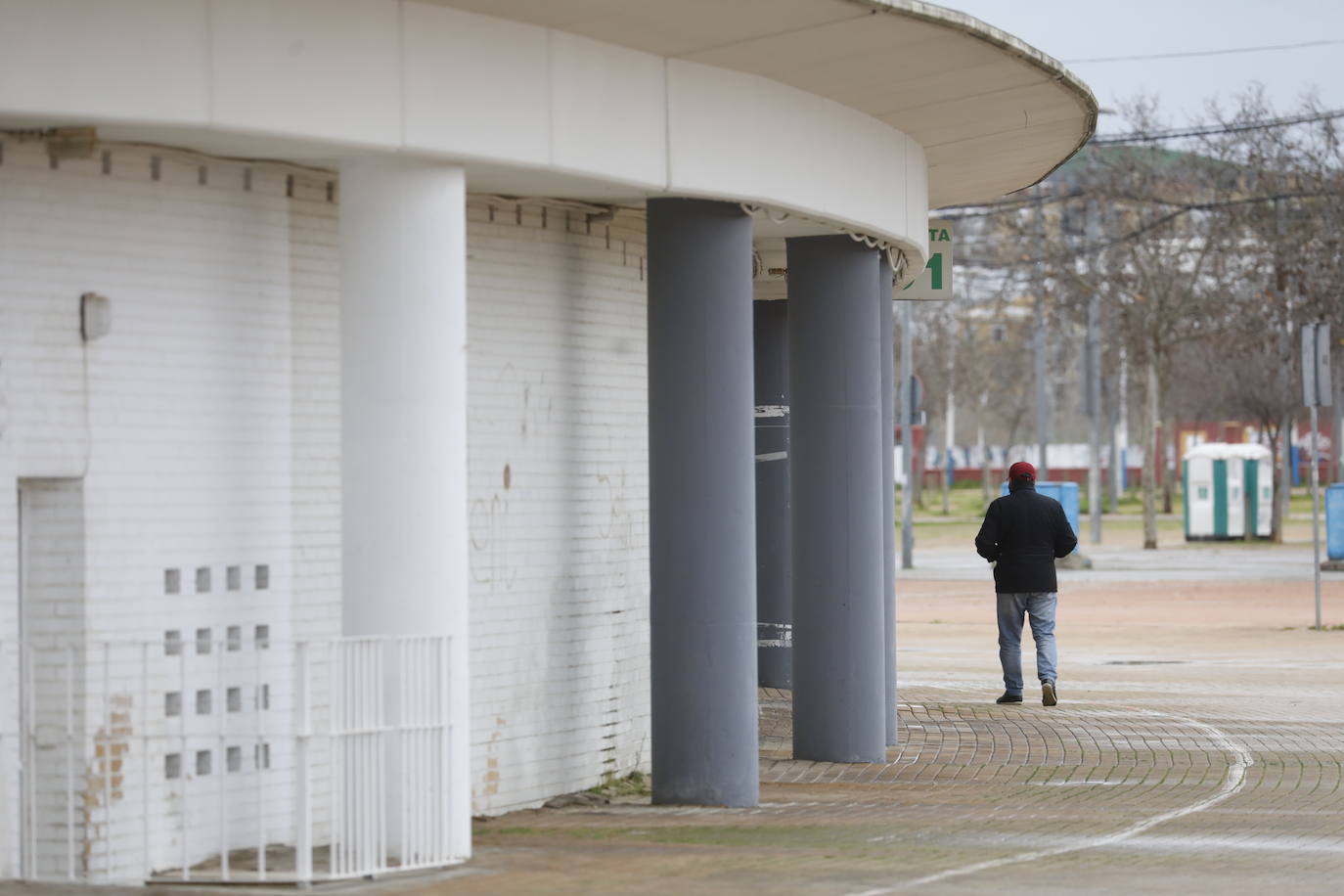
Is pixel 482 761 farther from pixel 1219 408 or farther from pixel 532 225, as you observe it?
pixel 1219 408

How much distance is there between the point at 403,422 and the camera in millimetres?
8680

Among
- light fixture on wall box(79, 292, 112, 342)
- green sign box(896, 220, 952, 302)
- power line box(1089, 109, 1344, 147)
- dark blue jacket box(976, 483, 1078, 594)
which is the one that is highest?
power line box(1089, 109, 1344, 147)

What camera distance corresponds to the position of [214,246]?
29.3ft

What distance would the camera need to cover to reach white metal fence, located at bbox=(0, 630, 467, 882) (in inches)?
324

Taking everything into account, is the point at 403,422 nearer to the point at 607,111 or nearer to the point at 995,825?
the point at 607,111

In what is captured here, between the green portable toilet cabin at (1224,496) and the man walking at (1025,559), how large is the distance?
1161 inches

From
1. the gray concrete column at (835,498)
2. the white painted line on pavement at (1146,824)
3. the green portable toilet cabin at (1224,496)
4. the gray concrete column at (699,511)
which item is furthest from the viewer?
the green portable toilet cabin at (1224,496)

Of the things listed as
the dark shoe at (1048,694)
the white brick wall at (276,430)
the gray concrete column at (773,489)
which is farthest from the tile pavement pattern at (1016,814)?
the white brick wall at (276,430)

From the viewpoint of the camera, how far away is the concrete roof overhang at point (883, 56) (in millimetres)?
9016

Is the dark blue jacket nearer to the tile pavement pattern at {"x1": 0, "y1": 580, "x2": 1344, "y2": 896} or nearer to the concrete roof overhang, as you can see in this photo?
the tile pavement pattern at {"x1": 0, "y1": 580, "x2": 1344, "y2": 896}

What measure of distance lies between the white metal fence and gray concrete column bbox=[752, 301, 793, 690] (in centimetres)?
698

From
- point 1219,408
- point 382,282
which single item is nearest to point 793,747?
point 382,282

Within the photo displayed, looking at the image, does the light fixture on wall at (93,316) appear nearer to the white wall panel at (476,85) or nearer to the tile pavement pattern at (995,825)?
the white wall panel at (476,85)

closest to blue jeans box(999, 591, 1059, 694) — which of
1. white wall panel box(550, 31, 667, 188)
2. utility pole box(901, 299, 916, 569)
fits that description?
white wall panel box(550, 31, 667, 188)
